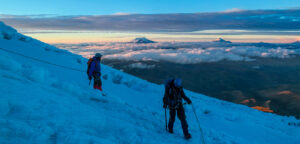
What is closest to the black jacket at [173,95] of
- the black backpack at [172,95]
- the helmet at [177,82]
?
the black backpack at [172,95]

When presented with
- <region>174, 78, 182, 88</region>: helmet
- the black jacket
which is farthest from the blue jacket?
<region>174, 78, 182, 88</region>: helmet

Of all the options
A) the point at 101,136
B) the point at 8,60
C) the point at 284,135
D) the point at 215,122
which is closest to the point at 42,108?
the point at 101,136

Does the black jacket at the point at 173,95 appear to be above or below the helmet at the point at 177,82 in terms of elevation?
below

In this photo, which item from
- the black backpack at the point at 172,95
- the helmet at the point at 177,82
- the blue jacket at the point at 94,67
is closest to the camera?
the helmet at the point at 177,82

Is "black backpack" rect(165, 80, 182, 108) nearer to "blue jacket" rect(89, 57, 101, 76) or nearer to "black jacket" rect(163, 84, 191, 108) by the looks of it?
"black jacket" rect(163, 84, 191, 108)

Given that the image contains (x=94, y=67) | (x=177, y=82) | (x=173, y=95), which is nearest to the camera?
(x=177, y=82)

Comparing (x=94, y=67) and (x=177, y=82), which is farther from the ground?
(x=177, y=82)

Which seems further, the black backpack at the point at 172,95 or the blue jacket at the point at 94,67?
the blue jacket at the point at 94,67

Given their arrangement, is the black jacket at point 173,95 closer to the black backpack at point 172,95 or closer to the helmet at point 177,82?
the black backpack at point 172,95

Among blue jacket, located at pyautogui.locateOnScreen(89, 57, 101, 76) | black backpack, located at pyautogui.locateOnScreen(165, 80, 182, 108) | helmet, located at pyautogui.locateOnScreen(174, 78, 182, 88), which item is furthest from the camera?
blue jacket, located at pyautogui.locateOnScreen(89, 57, 101, 76)

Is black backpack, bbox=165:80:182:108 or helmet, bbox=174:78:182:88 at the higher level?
helmet, bbox=174:78:182:88

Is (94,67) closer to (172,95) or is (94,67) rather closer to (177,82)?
(172,95)

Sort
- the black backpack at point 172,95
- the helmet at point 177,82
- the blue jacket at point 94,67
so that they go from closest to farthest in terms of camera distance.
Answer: the helmet at point 177,82
the black backpack at point 172,95
the blue jacket at point 94,67

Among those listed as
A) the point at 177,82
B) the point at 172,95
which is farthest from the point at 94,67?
the point at 177,82
